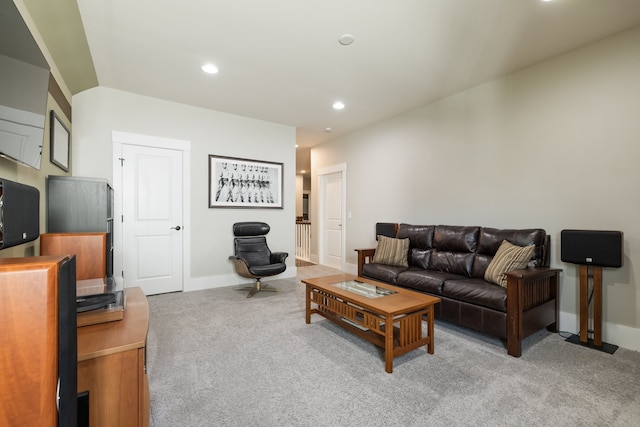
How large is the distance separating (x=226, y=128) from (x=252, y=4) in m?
2.53

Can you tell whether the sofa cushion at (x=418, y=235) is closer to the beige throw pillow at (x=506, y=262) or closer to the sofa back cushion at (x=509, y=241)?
the sofa back cushion at (x=509, y=241)

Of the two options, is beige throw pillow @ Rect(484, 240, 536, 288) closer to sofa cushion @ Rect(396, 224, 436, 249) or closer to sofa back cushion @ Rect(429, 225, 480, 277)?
sofa back cushion @ Rect(429, 225, 480, 277)

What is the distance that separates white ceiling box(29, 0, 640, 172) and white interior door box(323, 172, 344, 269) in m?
2.39

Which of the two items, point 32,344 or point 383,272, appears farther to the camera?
point 383,272

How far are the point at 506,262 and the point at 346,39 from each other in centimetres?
252

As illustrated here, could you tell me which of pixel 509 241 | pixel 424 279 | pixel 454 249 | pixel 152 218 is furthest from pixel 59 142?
pixel 509 241

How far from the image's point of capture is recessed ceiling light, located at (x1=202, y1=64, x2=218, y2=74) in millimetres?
3131

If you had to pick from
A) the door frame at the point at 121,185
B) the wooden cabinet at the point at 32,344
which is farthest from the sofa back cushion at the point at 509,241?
the door frame at the point at 121,185

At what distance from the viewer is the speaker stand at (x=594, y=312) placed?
2.53 meters

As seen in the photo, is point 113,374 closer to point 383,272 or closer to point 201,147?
point 383,272

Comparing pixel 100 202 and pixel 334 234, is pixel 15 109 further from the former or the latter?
pixel 334 234

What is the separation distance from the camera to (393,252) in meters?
3.84

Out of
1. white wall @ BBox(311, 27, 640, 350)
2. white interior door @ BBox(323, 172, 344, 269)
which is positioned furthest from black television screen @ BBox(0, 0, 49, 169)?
white interior door @ BBox(323, 172, 344, 269)

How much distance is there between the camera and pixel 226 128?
15.0ft
